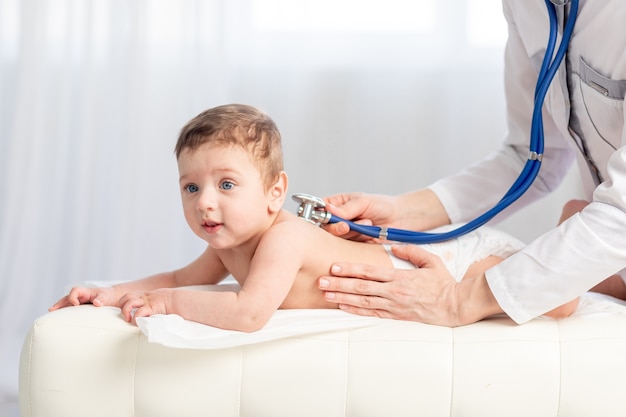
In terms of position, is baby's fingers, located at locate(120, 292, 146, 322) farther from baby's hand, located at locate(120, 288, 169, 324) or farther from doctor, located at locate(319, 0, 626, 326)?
doctor, located at locate(319, 0, 626, 326)

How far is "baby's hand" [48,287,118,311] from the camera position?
148 cm

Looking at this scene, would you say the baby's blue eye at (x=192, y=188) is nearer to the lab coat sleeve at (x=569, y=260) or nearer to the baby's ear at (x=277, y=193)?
the baby's ear at (x=277, y=193)

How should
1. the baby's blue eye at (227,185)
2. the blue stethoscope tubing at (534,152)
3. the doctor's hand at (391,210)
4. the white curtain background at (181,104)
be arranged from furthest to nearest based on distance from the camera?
1. the white curtain background at (181,104)
2. the doctor's hand at (391,210)
3. the blue stethoscope tubing at (534,152)
4. the baby's blue eye at (227,185)

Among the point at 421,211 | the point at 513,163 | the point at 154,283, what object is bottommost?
the point at 154,283

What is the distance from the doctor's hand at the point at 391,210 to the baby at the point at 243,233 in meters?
0.14

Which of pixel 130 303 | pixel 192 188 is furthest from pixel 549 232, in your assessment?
pixel 130 303

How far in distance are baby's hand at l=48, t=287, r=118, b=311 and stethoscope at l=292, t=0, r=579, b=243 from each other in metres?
0.41

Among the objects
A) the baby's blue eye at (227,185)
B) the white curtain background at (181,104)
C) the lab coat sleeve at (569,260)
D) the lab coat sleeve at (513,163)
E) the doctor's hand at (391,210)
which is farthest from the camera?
the white curtain background at (181,104)

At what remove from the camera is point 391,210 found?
1.78m

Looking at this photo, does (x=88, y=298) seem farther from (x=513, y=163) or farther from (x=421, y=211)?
(x=513, y=163)

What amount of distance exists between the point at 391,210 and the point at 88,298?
0.70 m

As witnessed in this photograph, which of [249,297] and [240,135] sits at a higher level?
[240,135]

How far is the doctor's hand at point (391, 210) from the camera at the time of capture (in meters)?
1.71

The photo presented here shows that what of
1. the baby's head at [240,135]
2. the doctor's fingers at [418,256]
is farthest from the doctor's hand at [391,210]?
the baby's head at [240,135]
